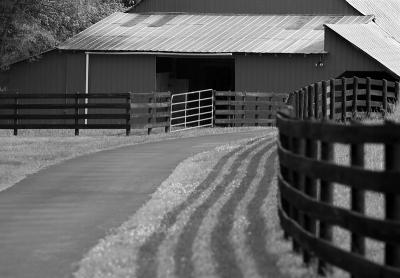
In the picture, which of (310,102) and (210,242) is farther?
(310,102)

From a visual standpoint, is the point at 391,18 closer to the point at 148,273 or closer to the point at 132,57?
the point at 132,57

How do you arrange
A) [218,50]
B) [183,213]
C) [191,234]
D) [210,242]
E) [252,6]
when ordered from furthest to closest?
[252,6]
[218,50]
[183,213]
[191,234]
[210,242]

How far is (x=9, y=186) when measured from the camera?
1545cm

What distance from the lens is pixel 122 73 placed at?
121 ft

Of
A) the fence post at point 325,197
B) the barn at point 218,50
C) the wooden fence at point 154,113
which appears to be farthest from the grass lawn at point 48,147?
the fence post at point 325,197

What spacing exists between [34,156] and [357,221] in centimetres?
1456

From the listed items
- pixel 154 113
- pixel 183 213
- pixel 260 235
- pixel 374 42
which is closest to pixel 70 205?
pixel 183 213

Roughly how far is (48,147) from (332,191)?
51.4ft

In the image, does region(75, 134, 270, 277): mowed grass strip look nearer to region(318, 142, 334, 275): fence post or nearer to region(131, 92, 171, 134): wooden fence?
region(318, 142, 334, 275): fence post

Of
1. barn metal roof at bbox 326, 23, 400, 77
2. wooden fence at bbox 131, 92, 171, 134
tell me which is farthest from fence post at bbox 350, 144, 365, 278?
barn metal roof at bbox 326, 23, 400, 77

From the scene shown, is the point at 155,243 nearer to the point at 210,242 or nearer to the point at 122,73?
the point at 210,242

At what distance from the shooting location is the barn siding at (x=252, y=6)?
39750 millimetres

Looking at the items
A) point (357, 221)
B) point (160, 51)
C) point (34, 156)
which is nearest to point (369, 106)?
point (34, 156)

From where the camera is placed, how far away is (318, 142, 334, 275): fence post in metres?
7.54
